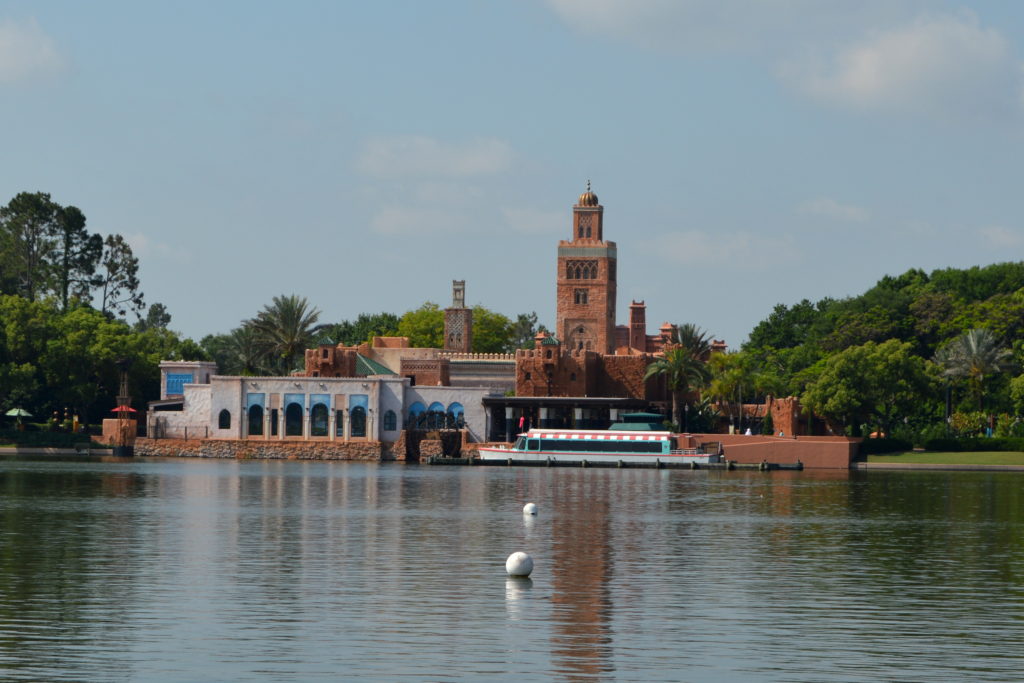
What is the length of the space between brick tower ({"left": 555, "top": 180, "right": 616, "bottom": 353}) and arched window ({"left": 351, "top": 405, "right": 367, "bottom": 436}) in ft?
117

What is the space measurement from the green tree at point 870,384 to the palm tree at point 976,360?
2373 mm

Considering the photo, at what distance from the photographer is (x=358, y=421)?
124062 mm

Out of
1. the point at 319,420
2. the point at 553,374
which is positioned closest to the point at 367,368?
the point at 319,420

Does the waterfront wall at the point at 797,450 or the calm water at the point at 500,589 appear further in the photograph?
the waterfront wall at the point at 797,450

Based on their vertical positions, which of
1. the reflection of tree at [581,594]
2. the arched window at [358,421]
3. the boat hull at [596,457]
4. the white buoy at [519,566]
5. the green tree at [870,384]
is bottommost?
the reflection of tree at [581,594]

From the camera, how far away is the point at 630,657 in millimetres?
27938

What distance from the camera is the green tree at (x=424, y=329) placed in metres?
181

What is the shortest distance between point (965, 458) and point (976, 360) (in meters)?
10.6

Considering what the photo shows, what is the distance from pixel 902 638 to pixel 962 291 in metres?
131

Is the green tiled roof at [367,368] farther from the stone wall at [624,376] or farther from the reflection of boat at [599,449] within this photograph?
the reflection of boat at [599,449]

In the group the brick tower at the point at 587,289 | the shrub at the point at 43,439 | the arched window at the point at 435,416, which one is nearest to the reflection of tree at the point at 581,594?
the arched window at the point at 435,416

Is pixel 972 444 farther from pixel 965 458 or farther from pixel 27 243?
pixel 27 243

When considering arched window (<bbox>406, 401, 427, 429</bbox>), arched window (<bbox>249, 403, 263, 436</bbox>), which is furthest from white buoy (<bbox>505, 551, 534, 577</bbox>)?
arched window (<bbox>249, 403, 263, 436</bbox>)

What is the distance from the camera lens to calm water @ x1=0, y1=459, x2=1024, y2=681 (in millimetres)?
27344
